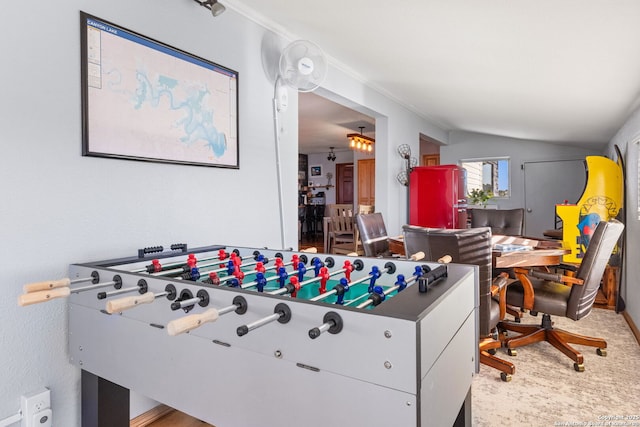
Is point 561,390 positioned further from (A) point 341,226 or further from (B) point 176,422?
(A) point 341,226

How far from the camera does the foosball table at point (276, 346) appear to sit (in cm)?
82

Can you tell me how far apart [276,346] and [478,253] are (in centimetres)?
144

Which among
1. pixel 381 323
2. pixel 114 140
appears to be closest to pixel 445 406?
pixel 381 323

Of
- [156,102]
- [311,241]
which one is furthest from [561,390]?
[311,241]

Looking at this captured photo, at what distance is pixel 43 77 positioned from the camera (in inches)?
58.9

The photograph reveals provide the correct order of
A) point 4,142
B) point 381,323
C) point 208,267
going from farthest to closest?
point 208,267
point 4,142
point 381,323

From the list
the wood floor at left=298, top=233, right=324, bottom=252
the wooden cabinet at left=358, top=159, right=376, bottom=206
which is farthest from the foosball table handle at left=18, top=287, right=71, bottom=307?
the wooden cabinet at left=358, top=159, right=376, bottom=206

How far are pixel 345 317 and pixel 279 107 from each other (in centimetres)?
212

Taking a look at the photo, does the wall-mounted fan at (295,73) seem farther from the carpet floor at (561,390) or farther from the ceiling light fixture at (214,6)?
the carpet floor at (561,390)

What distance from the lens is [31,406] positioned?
145 cm

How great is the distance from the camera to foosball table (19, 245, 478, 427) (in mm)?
815

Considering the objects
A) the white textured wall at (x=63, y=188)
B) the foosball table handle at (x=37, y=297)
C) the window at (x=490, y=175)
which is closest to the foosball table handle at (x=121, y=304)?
the foosball table handle at (x=37, y=297)

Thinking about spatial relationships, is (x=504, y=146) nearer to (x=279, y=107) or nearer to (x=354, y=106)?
(x=354, y=106)

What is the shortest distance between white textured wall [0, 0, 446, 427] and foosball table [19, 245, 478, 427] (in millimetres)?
125
